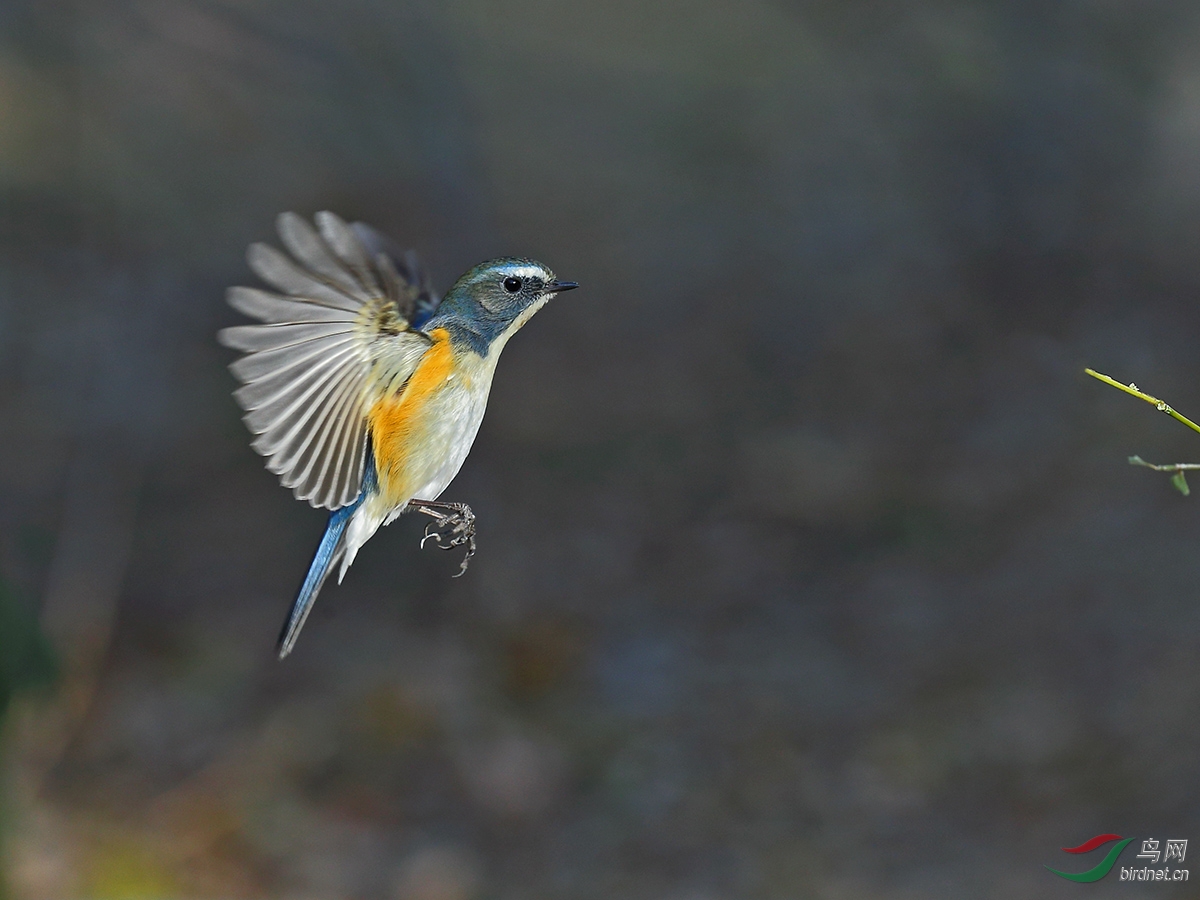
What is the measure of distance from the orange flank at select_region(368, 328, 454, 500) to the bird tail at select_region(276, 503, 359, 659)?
0.37 feet

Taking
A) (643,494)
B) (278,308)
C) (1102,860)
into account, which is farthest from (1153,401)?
(643,494)

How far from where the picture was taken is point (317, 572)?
1552mm

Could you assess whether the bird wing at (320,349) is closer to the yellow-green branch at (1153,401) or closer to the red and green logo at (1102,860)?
the yellow-green branch at (1153,401)

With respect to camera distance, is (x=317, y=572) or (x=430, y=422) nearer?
(x=430, y=422)

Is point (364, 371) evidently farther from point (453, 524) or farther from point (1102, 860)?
point (1102, 860)

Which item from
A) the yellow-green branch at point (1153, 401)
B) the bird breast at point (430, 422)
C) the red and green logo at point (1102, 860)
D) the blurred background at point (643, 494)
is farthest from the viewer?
the blurred background at point (643, 494)

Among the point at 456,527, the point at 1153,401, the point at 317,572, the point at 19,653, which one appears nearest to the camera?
the point at 1153,401

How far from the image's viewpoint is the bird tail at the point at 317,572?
124 centimetres

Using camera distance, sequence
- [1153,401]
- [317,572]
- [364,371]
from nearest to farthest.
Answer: [1153,401], [364,371], [317,572]

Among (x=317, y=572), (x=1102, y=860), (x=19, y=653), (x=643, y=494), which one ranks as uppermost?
(x=643, y=494)

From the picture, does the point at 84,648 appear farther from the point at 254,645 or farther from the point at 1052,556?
the point at 1052,556

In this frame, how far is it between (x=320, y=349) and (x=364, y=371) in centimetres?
8

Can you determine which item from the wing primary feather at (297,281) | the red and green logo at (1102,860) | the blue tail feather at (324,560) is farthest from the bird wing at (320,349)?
the red and green logo at (1102,860)

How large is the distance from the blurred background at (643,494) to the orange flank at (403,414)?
7.12ft
